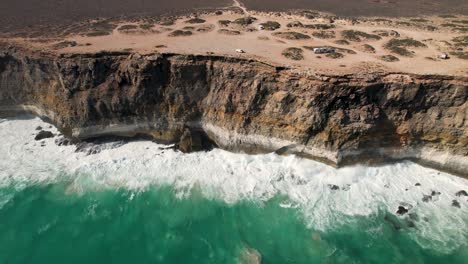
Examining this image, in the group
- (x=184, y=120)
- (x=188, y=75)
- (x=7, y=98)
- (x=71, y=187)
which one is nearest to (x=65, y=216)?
(x=71, y=187)

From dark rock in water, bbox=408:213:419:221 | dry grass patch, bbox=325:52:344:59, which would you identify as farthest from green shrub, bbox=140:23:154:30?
dark rock in water, bbox=408:213:419:221

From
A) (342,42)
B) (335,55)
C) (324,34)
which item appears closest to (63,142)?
(335,55)

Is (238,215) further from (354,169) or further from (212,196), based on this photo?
(354,169)

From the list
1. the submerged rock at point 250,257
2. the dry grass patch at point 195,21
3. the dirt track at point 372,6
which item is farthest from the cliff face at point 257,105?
the dirt track at point 372,6

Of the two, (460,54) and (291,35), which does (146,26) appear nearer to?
(291,35)

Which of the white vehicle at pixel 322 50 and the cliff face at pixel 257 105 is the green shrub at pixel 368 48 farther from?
the cliff face at pixel 257 105

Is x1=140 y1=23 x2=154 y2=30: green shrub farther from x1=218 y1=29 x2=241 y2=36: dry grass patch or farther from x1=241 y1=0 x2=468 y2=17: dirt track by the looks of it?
x1=241 y1=0 x2=468 y2=17: dirt track
